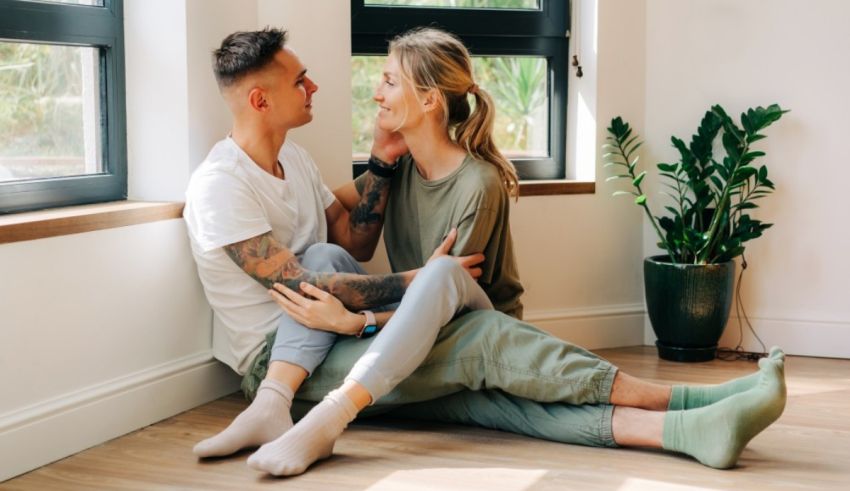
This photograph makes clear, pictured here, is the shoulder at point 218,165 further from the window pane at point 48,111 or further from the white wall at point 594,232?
the white wall at point 594,232

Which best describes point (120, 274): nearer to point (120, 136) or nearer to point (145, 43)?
point (120, 136)

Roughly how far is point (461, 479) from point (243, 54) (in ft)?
4.33

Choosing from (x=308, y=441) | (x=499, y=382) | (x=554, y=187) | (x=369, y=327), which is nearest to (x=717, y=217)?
(x=554, y=187)

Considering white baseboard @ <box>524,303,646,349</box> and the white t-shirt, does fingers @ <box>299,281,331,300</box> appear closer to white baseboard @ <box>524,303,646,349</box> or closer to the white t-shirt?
the white t-shirt

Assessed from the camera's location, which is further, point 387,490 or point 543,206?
point 543,206

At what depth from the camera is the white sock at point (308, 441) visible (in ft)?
8.34

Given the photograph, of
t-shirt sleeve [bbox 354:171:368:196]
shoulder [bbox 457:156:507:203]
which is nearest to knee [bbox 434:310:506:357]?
shoulder [bbox 457:156:507:203]

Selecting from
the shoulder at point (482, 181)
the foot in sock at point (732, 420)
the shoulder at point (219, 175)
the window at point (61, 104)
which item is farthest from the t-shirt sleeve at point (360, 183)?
the foot in sock at point (732, 420)

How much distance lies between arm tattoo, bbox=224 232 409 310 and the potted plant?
50.9 inches

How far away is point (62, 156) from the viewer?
3.05m

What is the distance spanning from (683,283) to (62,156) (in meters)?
2.06

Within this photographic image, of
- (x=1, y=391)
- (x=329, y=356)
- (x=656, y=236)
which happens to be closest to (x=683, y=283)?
(x=656, y=236)

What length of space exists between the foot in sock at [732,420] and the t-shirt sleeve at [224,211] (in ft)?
3.96

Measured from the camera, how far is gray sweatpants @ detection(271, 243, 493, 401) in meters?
2.71
